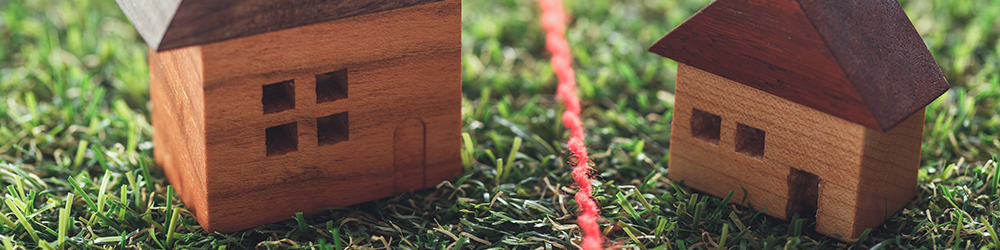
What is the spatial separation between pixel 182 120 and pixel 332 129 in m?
0.24

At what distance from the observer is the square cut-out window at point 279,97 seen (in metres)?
1.54

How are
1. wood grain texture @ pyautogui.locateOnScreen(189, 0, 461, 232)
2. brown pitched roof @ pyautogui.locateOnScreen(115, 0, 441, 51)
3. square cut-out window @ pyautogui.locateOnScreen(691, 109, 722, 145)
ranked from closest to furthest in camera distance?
1. brown pitched roof @ pyautogui.locateOnScreen(115, 0, 441, 51)
2. wood grain texture @ pyautogui.locateOnScreen(189, 0, 461, 232)
3. square cut-out window @ pyautogui.locateOnScreen(691, 109, 722, 145)

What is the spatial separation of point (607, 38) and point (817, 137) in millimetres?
1091

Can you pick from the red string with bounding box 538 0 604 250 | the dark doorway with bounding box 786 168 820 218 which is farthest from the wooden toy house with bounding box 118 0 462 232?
the dark doorway with bounding box 786 168 820 218

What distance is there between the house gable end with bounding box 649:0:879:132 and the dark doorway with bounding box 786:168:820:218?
0.59 ft

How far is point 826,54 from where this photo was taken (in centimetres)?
141

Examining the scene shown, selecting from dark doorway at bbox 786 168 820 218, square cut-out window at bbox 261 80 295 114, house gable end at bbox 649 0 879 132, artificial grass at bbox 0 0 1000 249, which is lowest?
artificial grass at bbox 0 0 1000 249

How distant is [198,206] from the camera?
5.29 ft

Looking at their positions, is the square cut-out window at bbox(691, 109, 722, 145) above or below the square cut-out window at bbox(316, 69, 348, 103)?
below

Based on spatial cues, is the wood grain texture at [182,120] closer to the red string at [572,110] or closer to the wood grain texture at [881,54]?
the red string at [572,110]

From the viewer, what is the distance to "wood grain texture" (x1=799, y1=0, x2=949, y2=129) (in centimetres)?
142

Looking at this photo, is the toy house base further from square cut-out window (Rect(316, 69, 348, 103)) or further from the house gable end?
Answer: square cut-out window (Rect(316, 69, 348, 103))

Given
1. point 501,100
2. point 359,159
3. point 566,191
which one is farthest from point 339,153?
point 501,100

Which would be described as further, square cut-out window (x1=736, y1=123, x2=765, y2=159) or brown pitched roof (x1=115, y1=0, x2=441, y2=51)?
square cut-out window (x1=736, y1=123, x2=765, y2=159)
